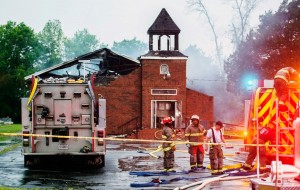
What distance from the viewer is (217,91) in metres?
77.0

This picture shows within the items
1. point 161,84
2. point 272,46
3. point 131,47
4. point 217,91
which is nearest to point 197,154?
point 161,84

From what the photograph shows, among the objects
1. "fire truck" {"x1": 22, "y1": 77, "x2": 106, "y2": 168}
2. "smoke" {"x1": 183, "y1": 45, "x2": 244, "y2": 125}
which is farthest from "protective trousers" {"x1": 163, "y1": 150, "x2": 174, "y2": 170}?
"smoke" {"x1": 183, "y1": 45, "x2": 244, "y2": 125}

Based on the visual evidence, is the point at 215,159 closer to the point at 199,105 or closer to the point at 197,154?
the point at 197,154

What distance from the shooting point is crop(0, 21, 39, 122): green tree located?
214 ft

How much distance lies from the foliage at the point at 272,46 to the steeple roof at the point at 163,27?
7189mm

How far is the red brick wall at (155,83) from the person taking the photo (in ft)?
132

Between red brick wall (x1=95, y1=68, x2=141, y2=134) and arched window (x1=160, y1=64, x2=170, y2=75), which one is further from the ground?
arched window (x1=160, y1=64, x2=170, y2=75)

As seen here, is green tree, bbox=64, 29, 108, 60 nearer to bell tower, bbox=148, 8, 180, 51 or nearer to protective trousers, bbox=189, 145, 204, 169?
bell tower, bbox=148, 8, 180, 51

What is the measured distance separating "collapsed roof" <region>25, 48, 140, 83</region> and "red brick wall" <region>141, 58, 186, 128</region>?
7.64ft

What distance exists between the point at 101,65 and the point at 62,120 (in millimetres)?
27210

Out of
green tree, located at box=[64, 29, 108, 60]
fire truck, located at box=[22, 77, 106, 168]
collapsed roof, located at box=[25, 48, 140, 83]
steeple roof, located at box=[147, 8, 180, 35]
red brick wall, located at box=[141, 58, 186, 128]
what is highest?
green tree, located at box=[64, 29, 108, 60]

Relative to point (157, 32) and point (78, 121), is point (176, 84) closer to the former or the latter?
point (157, 32)

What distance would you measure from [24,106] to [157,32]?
25.8 metres

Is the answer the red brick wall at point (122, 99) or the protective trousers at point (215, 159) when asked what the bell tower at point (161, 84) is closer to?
the red brick wall at point (122, 99)
